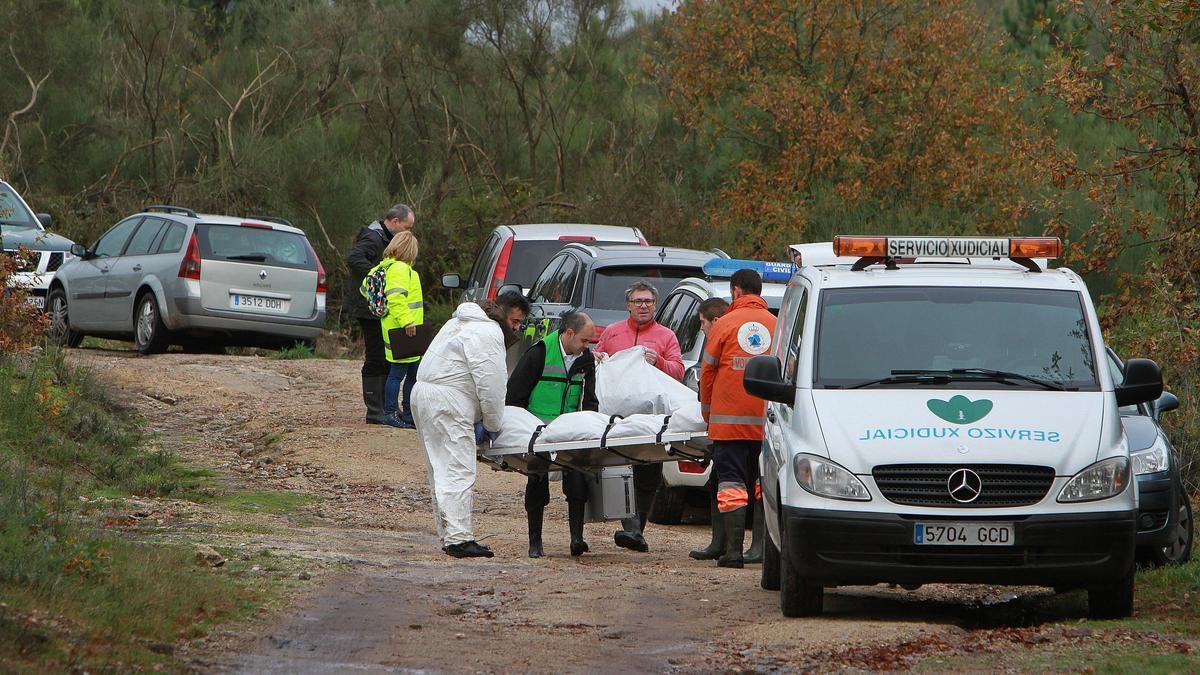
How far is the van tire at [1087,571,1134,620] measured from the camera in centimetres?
847

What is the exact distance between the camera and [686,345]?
1285 centimetres

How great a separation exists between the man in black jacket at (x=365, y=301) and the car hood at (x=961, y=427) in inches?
323

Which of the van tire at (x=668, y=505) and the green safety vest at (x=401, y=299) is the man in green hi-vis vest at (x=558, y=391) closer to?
the van tire at (x=668, y=505)

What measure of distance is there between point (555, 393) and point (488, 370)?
0.79m

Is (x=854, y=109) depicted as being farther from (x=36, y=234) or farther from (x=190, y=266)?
(x=36, y=234)

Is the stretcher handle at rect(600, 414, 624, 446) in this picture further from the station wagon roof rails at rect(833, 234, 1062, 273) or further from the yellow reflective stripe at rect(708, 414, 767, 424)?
the station wagon roof rails at rect(833, 234, 1062, 273)

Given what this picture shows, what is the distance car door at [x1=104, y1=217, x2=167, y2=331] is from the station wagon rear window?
0.92 metres

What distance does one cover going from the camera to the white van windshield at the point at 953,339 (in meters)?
8.73

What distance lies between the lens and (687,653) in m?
7.57

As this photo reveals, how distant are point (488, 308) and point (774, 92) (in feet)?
60.6

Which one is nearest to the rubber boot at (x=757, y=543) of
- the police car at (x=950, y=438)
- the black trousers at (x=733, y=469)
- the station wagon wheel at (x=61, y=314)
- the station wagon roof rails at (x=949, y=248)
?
the black trousers at (x=733, y=469)

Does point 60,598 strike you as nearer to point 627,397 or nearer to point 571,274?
point 627,397

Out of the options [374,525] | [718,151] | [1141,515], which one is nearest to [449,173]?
[718,151]

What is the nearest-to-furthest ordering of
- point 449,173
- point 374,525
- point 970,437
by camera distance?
point 970,437
point 374,525
point 449,173
